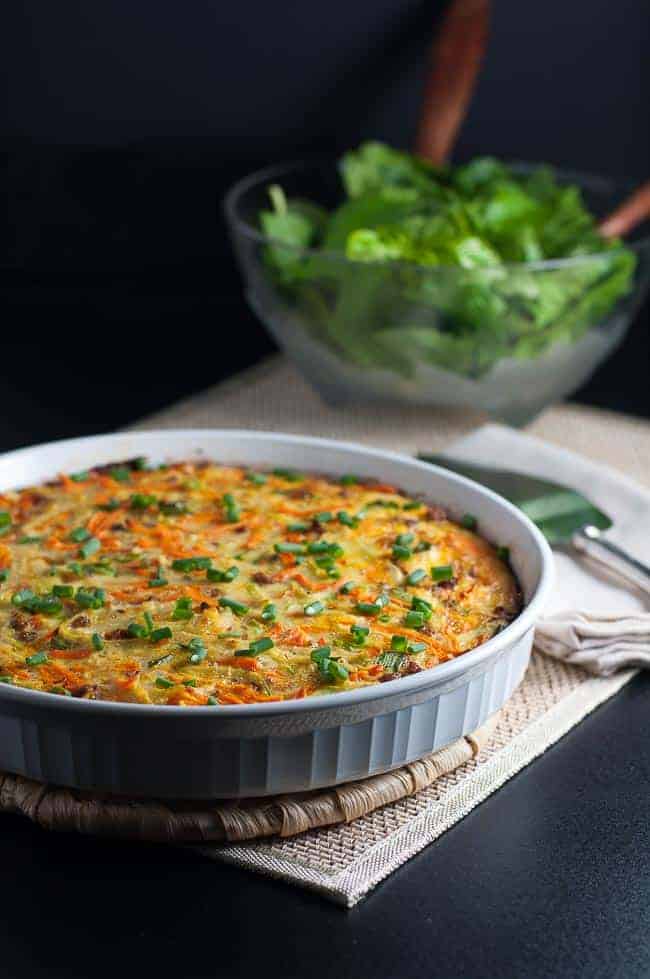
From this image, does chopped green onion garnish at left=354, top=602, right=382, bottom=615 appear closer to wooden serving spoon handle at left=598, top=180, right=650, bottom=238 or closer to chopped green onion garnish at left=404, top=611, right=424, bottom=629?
chopped green onion garnish at left=404, top=611, right=424, bottom=629

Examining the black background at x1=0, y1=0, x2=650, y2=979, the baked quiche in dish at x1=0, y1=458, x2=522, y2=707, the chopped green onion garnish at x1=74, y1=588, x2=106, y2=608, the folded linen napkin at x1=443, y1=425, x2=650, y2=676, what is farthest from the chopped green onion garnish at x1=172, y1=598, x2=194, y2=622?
the black background at x1=0, y1=0, x2=650, y2=979

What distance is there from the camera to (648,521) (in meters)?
2.52

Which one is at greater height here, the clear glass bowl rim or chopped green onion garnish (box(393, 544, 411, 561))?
the clear glass bowl rim

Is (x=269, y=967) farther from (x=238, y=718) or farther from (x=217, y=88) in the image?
(x=217, y=88)

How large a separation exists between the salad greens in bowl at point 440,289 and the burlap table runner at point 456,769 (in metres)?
0.10

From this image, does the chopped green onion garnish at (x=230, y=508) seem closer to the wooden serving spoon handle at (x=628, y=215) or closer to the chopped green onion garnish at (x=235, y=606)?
the chopped green onion garnish at (x=235, y=606)

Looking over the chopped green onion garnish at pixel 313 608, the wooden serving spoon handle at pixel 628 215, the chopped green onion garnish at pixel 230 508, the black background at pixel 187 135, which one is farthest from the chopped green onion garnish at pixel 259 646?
the wooden serving spoon handle at pixel 628 215

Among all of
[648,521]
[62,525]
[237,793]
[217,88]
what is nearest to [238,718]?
[237,793]

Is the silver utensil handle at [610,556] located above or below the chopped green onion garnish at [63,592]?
below

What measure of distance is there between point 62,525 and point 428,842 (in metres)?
0.83

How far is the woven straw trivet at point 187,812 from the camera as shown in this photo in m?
1.71

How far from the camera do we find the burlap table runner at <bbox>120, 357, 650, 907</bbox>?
1705mm

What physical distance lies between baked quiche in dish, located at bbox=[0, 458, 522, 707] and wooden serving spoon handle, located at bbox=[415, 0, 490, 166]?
4.86 feet

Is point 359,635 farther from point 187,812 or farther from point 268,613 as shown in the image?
point 187,812
